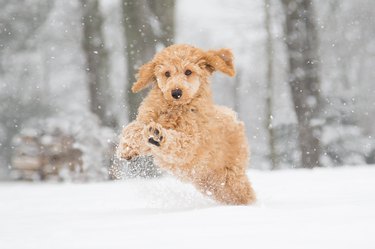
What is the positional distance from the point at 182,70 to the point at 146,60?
4.88m

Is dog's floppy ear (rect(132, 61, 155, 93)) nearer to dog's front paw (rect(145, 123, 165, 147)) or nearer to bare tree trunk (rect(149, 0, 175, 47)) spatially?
dog's front paw (rect(145, 123, 165, 147))

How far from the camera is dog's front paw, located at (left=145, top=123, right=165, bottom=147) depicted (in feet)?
13.5

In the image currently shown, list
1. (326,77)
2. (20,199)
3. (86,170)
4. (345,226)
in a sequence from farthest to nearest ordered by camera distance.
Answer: (326,77)
(86,170)
(20,199)
(345,226)

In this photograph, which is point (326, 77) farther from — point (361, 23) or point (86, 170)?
point (86, 170)

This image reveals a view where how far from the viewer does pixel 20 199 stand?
666cm

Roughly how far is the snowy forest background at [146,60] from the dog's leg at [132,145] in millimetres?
5138

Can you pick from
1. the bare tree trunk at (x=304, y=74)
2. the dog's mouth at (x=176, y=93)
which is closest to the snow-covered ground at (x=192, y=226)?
the dog's mouth at (x=176, y=93)

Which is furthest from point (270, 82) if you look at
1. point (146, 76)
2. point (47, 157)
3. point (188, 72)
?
point (188, 72)

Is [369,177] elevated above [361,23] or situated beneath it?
situated beneath

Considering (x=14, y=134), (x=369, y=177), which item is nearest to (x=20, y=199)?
(x=369, y=177)

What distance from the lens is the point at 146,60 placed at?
941cm

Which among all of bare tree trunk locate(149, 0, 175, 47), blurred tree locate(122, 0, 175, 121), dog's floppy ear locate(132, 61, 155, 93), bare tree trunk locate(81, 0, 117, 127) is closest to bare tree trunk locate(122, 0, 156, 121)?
blurred tree locate(122, 0, 175, 121)

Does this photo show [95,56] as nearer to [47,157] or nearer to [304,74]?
[47,157]

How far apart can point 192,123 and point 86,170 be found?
6.18 meters
